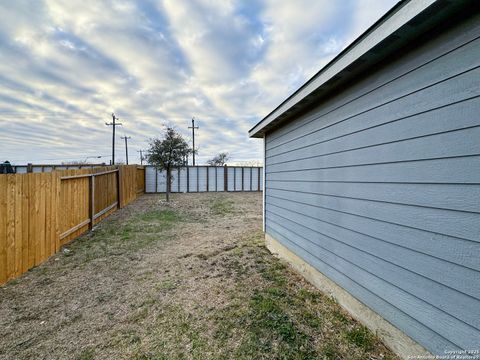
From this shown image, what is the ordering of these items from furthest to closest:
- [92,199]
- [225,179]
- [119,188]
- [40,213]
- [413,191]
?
[225,179], [119,188], [92,199], [40,213], [413,191]

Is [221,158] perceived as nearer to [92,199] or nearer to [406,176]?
[92,199]

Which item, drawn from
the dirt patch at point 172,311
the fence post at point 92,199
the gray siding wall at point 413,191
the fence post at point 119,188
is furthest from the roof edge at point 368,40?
the fence post at point 119,188

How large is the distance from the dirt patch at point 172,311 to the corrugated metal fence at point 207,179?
10839 millimetres

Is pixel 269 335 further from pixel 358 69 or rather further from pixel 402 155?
pixel 358 69

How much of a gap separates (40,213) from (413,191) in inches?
196

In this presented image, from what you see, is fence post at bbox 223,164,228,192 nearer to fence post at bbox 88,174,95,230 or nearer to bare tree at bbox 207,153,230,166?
fence post at bbox 88,174,95,230

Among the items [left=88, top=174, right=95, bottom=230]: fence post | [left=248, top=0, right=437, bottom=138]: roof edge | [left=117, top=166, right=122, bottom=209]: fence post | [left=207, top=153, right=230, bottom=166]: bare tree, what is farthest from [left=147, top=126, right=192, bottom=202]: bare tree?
[left=207, top=153, right=230, bottom=166]: bare tree

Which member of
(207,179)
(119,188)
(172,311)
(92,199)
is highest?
(207,179)

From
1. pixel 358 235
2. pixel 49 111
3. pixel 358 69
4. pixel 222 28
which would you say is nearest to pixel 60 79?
pixel 222 28

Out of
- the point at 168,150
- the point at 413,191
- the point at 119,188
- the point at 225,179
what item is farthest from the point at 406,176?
the point at 225,179

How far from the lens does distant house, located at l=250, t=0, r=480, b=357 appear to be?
1.23m

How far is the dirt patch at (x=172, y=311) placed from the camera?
177cm

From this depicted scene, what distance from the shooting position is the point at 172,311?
231cm

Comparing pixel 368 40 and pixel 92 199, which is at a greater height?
pixel 368 40
